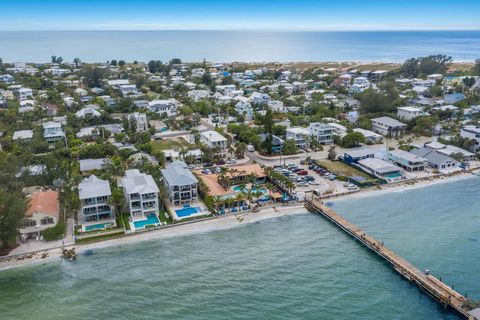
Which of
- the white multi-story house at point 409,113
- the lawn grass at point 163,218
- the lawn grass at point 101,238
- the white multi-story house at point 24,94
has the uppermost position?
the white multi-story house at point 24,94

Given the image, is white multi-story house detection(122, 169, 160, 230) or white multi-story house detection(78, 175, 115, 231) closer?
white multi-story house detection(78, 175, 115, 231)

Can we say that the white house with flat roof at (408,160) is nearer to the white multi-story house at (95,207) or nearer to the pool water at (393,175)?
the pool water at (393,175)

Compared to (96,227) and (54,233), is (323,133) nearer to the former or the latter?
(96,227)

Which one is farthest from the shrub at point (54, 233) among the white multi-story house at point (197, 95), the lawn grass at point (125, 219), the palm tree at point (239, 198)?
the white multi-story house at point (197, 95)

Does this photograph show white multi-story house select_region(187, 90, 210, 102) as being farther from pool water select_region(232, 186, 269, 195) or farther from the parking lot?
pool water select_region(232, 186, 269, 195)

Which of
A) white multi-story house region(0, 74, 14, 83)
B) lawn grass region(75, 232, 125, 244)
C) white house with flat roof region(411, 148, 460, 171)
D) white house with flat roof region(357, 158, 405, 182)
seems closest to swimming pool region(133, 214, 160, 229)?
lawn grass region(75, 232, 125, 244)

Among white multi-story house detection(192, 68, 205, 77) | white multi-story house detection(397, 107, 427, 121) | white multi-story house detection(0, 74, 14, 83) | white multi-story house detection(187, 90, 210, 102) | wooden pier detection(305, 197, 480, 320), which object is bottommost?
wooden pier detection(305, 197, 480, 320)

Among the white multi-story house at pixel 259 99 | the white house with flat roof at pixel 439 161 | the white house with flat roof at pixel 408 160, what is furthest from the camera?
the white multi-story house at pixel 259 99
